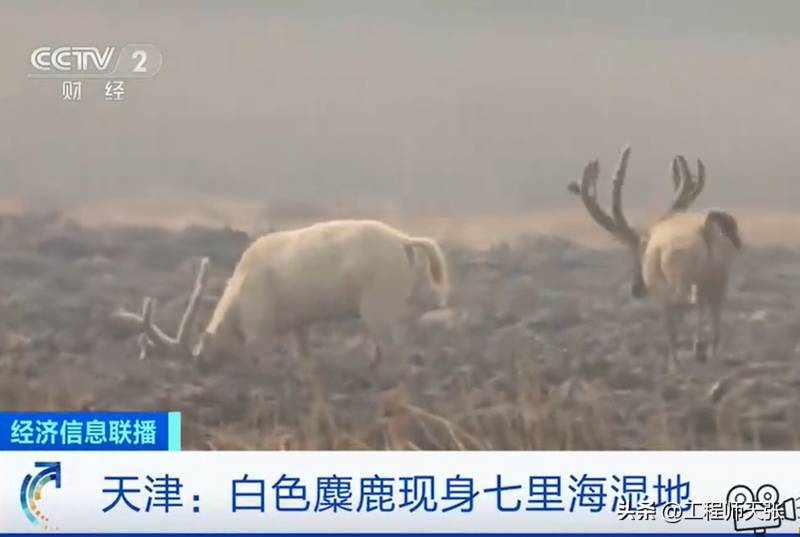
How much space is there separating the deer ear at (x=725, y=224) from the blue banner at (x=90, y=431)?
1.20m

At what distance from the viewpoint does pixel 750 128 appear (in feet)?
6.96

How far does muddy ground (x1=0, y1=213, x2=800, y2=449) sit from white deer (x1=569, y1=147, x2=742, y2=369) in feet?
0.10

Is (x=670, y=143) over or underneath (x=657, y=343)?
over

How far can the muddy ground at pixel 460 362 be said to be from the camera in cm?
213

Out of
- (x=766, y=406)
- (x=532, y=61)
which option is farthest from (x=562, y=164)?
(x=766, y=406)

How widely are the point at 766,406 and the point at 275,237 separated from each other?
110cm

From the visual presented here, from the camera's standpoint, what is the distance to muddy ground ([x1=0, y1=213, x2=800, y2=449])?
7.00 ft

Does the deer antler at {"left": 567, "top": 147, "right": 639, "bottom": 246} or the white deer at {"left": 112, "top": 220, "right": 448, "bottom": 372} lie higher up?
the deer antler at {"left": 567, "top": 147, "right": 639, "bottom": 246}

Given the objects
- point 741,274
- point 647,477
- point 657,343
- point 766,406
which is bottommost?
point 647,477

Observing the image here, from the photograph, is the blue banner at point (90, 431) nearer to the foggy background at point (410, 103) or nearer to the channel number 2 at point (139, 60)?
the foggy background at point (410, 103)

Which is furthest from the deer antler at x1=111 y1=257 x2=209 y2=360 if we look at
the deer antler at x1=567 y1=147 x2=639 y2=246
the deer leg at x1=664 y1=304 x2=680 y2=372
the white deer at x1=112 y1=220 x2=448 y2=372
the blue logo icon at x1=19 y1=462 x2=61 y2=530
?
the deer leg at x1=664 y1=304 x2=680 y2=372

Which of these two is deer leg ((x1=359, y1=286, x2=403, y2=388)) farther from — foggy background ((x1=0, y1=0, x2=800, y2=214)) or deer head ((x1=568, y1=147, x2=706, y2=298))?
deer head ((x1=568, y1=147, x2=706, y2=298))

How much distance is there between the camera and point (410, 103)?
2127mm

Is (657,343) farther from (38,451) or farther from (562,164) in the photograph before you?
(38,451)
